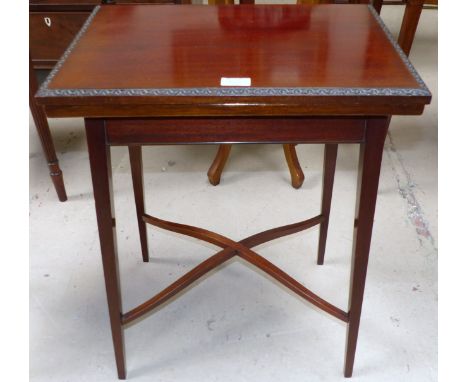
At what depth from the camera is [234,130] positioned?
44.5 inches

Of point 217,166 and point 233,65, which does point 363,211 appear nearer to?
point 233,65

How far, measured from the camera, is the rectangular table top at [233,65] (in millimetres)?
1063

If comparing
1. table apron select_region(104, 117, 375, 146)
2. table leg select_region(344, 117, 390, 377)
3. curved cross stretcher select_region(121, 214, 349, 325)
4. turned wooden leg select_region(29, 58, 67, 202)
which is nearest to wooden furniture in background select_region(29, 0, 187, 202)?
turned wooden leg select_region(29, 58, 67, 202)

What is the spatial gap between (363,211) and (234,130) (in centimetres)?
33

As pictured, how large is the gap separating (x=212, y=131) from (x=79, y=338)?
0.82m

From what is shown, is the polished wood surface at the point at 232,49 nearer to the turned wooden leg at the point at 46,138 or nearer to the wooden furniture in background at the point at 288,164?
the turned wooden leg at the point at 46,138

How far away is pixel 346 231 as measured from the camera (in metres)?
2.01

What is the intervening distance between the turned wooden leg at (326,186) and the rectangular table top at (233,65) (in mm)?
383

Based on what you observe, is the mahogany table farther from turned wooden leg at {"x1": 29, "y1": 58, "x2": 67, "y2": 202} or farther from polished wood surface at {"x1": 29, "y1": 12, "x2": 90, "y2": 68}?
polished wood surface at {"x1": 29, "y1": 12, "x2": 90, "y2": 68}

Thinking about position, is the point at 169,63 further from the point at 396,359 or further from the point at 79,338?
the point at 396,359

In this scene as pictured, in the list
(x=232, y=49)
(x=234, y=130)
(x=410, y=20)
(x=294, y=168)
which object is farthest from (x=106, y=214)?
(x=410, y=20)

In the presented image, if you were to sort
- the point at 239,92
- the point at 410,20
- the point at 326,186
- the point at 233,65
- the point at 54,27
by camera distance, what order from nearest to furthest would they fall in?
1. the point at 239,92
2. the point at 233,65
3. the point at 326,186
4. the point at 410,20
5. the point at 54,27

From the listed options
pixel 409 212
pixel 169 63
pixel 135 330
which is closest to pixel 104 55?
pixel 169 63

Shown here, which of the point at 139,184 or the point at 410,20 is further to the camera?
the point at 410,20
